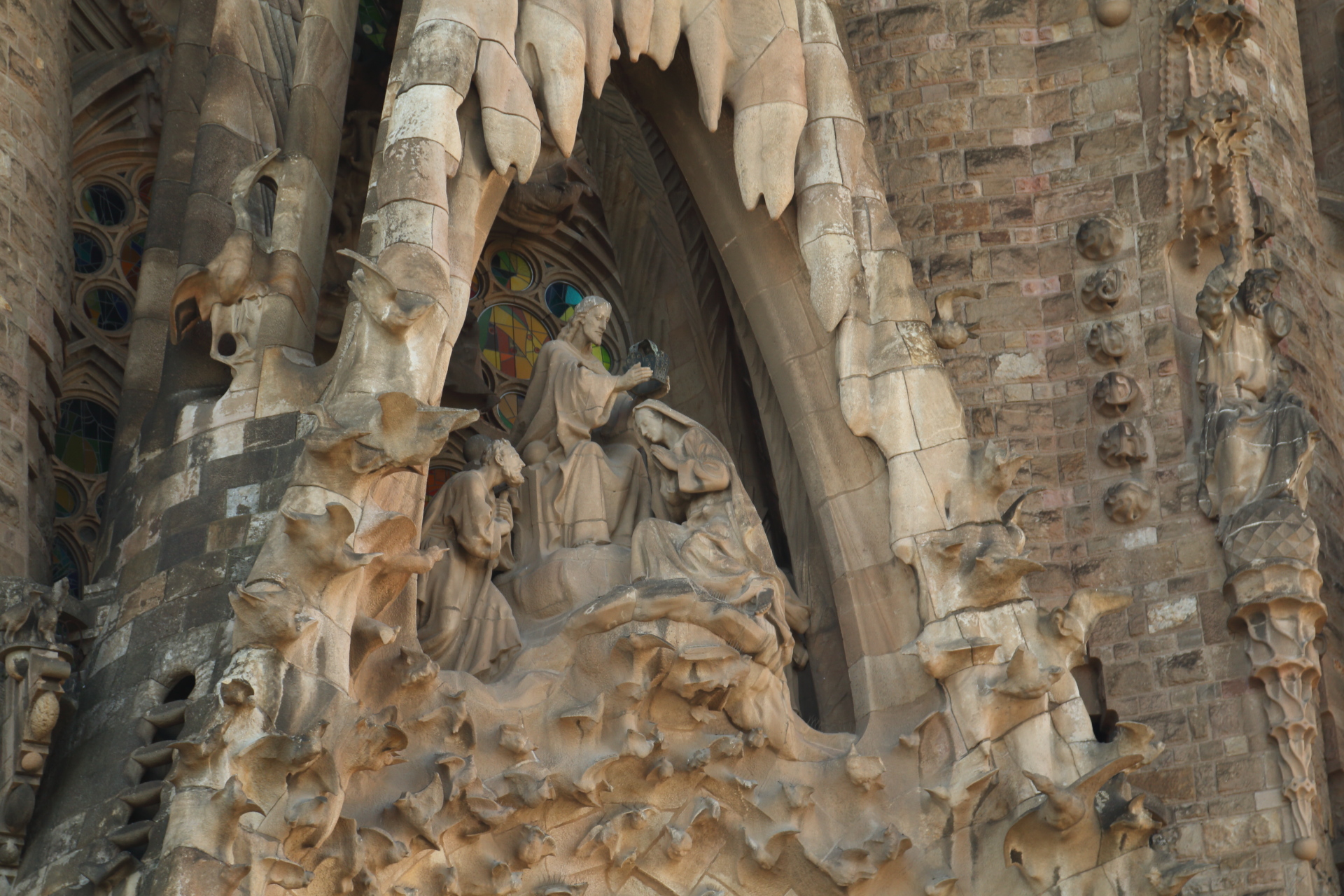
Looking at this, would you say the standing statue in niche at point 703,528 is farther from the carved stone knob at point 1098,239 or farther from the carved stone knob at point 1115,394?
the carved stone knob at point 1098,239

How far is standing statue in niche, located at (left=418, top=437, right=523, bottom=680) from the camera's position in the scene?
30.5 ft

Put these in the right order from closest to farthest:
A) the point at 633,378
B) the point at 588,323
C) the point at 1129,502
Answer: the point at 633,378
the point at 588,323
the point at 1129,502

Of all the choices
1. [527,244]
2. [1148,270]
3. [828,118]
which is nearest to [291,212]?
[828,118]

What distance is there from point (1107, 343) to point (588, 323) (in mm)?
3205

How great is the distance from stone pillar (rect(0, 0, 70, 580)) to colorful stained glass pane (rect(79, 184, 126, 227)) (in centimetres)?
70

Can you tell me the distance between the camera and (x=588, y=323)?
1052 centimetres

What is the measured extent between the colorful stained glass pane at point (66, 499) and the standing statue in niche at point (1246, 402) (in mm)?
5665

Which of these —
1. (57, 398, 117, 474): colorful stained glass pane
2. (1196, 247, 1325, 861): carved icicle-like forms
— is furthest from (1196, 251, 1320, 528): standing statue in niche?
(57, 398, 117, 474): colorful stained glass pane

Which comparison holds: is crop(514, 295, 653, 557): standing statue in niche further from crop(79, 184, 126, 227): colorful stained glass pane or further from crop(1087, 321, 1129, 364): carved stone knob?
crop(79, 184, 126, 227): colorful stained glass pane

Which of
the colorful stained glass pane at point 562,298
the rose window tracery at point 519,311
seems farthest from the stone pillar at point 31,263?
the colorful stained glass pane at point 562,298

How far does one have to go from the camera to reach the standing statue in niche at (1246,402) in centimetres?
1161

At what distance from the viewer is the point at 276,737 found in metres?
7.93

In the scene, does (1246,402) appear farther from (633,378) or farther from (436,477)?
(436,477)

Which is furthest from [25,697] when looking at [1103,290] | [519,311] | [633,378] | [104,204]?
[1103,290]
